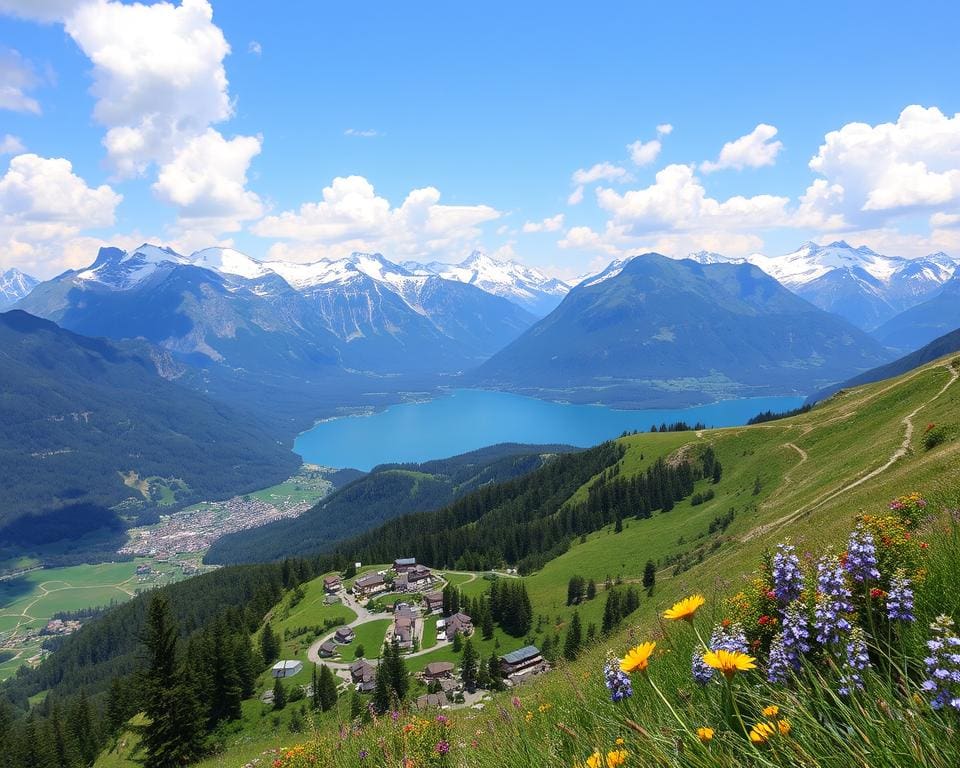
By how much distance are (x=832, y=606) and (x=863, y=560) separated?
493 millimetres

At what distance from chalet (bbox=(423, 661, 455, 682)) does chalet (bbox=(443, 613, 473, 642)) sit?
10214 millimetres

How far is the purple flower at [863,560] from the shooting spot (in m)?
3.87

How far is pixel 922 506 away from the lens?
A: 8.58 metres

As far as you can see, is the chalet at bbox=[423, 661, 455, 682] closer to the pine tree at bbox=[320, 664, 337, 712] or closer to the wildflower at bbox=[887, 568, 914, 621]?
the pine tree at bbox=[320, 664, 337, 712]

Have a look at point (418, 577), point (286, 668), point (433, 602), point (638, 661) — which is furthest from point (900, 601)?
point (418, 577)

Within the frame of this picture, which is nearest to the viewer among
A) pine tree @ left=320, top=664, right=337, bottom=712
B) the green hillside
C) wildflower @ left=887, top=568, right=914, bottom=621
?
wildflower @ left=887, top=568, right=914, bottom=621

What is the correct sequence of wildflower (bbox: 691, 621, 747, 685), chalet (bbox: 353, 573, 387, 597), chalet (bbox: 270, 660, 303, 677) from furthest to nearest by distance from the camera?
chalet (bbox: 353, 573, 387, 597) → chalet (bbox: 270, 660, 303, 677) → wildflower (bbox: 691, 621, 747, 685)

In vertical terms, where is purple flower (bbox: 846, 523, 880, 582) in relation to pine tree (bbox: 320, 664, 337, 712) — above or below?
above

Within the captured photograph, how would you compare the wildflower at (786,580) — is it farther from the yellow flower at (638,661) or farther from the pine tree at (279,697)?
the pine tree at (279,697)

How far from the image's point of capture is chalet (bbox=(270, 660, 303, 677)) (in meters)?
57.1

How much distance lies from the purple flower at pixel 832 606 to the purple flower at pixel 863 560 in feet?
0.37

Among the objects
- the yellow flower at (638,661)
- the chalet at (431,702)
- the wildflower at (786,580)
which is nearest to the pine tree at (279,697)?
the chalet at (431,702)

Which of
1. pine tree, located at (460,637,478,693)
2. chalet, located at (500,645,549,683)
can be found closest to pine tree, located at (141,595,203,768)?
pine tree, located at (460,637,478,693)

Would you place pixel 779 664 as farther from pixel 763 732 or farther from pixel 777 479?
pixel 777 479
